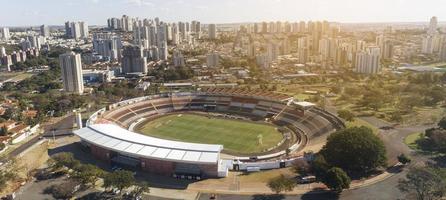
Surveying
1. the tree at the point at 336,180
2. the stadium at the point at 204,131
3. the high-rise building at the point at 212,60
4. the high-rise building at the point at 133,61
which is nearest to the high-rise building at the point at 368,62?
the high-rise building at the point at 212,60

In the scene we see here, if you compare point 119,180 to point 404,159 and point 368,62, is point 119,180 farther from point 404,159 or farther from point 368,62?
point 368,62

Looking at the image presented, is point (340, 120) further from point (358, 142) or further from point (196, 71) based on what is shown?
point (196, 71)

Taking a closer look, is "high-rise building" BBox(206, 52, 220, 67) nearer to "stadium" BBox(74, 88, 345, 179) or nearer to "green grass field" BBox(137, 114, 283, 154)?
"stadium" BBox(74, 88, 345, 179)

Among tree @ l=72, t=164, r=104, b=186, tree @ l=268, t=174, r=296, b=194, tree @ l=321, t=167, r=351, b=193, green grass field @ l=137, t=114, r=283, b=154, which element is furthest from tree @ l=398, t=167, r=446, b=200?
tree @ l=72, t=164, r=104, b=186

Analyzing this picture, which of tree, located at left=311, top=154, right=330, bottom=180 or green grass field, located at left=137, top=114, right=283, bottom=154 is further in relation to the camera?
green grass field, located at left=137, top=114, right=283, bottom=154

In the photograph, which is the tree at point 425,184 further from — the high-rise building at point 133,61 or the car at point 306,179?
the high-rise building at point 133,61

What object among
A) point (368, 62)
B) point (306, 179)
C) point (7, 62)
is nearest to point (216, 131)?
point (306, 179)

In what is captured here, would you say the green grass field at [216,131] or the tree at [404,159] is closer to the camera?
the tree at [404,159]
